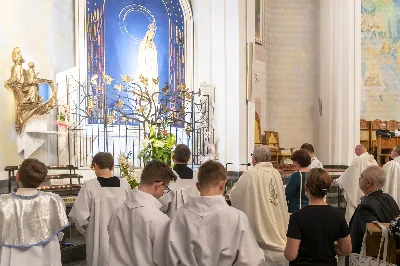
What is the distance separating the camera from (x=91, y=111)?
538 inches

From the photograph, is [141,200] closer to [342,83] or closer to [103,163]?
[103,163]

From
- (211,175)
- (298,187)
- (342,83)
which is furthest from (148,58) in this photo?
(211,175)

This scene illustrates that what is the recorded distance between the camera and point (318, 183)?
4145 millimetres

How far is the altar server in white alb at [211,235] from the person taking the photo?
3.67 meters

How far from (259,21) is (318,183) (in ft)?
43.4

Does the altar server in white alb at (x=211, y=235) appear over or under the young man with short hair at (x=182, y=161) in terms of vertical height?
under

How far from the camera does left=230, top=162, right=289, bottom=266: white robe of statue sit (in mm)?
6852

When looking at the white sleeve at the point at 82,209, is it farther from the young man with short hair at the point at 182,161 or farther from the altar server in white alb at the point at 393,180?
the altar server in white alb at the point at 393,180

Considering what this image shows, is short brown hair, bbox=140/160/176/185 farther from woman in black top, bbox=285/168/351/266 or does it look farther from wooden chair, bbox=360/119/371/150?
wooden chair, bbox=360/119/371/150

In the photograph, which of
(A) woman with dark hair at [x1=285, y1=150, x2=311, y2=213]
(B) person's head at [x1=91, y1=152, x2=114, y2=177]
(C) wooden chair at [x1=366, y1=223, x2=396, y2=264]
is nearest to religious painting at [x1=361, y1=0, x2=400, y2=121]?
(A) woman with dark hair at [x1=285, y1=150, x2=311, y2=213]

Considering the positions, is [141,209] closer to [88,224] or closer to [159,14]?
[88,224]

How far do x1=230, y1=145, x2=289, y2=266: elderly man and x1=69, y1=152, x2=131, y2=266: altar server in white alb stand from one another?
1.63 m

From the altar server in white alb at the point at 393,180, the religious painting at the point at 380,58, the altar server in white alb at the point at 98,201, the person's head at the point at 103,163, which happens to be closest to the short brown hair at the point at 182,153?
the altar server in white alb at the point at 98,201

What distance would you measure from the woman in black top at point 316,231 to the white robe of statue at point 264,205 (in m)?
2.65
